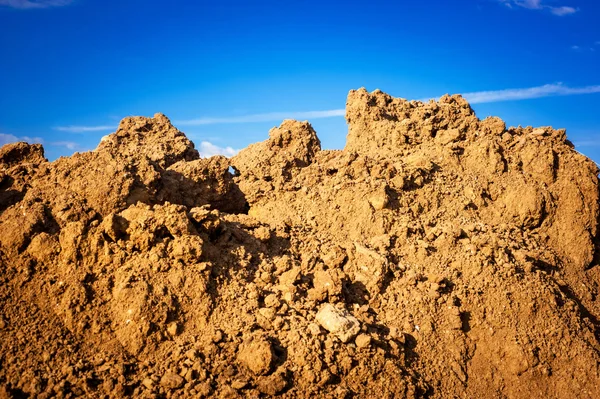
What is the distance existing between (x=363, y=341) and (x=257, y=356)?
Answer: 1147mm

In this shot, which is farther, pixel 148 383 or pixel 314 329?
pixel 314 329

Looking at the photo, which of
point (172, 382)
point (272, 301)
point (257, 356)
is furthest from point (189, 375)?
point (272, 301)

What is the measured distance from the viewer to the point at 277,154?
356 inches

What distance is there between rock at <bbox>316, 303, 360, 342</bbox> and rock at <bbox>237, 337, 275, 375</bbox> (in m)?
0.77

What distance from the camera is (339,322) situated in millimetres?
5207

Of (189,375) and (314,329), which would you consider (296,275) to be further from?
(189,375)

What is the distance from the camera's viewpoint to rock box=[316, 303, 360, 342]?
16.9 feet

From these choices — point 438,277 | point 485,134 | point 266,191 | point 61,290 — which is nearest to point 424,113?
point 485,134

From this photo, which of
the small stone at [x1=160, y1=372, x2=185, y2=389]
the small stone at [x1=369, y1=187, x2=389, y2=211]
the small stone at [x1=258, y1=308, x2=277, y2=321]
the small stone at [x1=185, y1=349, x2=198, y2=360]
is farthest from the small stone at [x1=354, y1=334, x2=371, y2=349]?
the small stone at [x1=369, y1=187, x2=389, y2=211]

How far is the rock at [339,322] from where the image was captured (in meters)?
5.16

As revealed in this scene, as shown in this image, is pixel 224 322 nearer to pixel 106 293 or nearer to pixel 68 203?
pixel 106 293

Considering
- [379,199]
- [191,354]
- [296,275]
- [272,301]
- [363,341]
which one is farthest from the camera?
[379,199]

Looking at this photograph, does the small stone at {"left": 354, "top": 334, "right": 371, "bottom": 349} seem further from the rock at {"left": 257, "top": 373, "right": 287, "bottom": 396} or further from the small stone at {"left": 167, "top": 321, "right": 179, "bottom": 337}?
the small stone at {"left": 167, "top": 321, "right": 179, "bottom": 337}

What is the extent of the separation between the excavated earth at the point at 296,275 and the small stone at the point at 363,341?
0.6 inches
